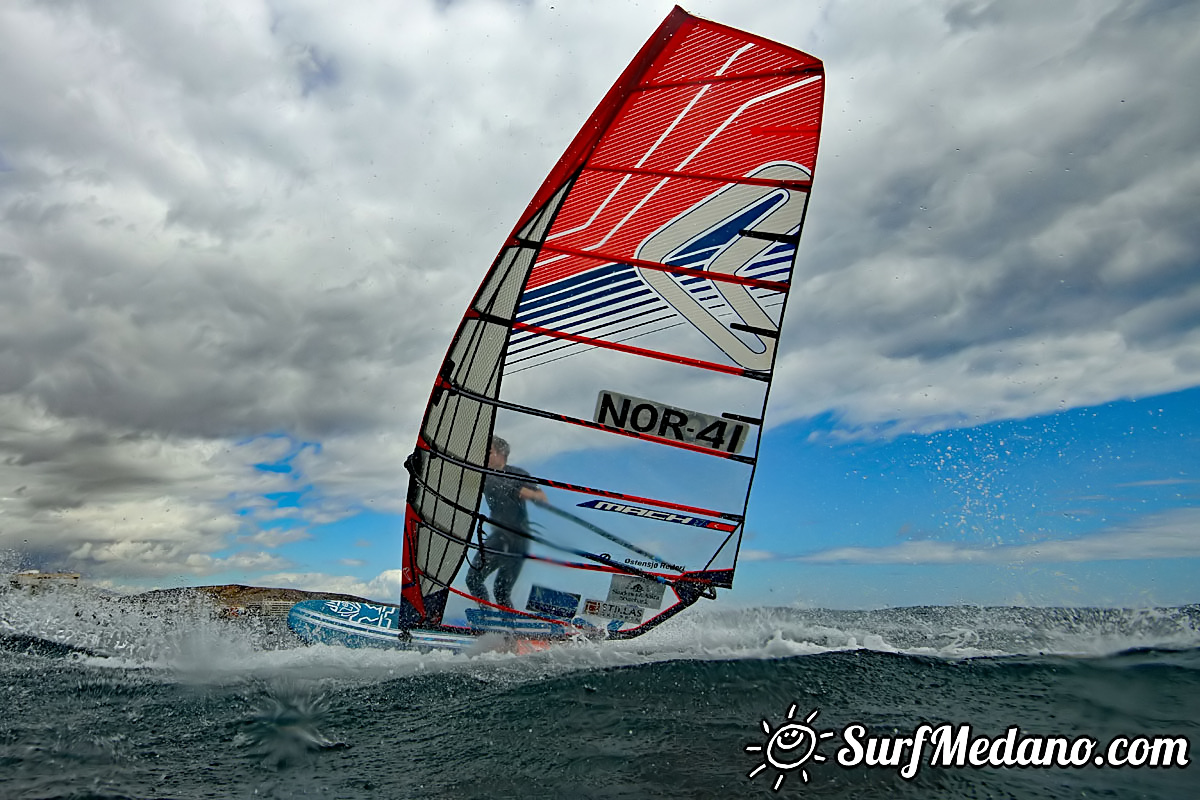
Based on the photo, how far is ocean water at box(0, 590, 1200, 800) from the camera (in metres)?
2.81

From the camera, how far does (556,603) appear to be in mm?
5613

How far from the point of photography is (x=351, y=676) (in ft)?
16.8

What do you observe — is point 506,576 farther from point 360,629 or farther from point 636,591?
point 360,629

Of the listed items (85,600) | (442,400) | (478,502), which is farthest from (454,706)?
(85,600)

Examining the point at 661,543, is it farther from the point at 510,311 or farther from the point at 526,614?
the point at 510,311

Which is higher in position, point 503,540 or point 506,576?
point 503,540

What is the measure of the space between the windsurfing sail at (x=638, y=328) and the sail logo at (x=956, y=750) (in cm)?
217

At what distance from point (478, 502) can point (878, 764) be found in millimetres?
3581

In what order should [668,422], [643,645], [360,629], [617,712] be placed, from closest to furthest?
[617,712] → [668,422] → [643,645] → [360,629]

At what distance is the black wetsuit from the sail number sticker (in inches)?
35.2

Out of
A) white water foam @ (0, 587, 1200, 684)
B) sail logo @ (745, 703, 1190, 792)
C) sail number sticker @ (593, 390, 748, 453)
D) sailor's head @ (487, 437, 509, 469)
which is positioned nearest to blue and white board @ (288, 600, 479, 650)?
white water foam @ (0, 587, 1200, 684)

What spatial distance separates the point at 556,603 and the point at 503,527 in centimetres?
79

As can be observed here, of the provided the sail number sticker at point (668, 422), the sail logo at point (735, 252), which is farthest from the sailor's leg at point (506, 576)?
the sail logo at point (735, 252)

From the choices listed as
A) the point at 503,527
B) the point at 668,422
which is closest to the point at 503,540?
the point at 503,527
